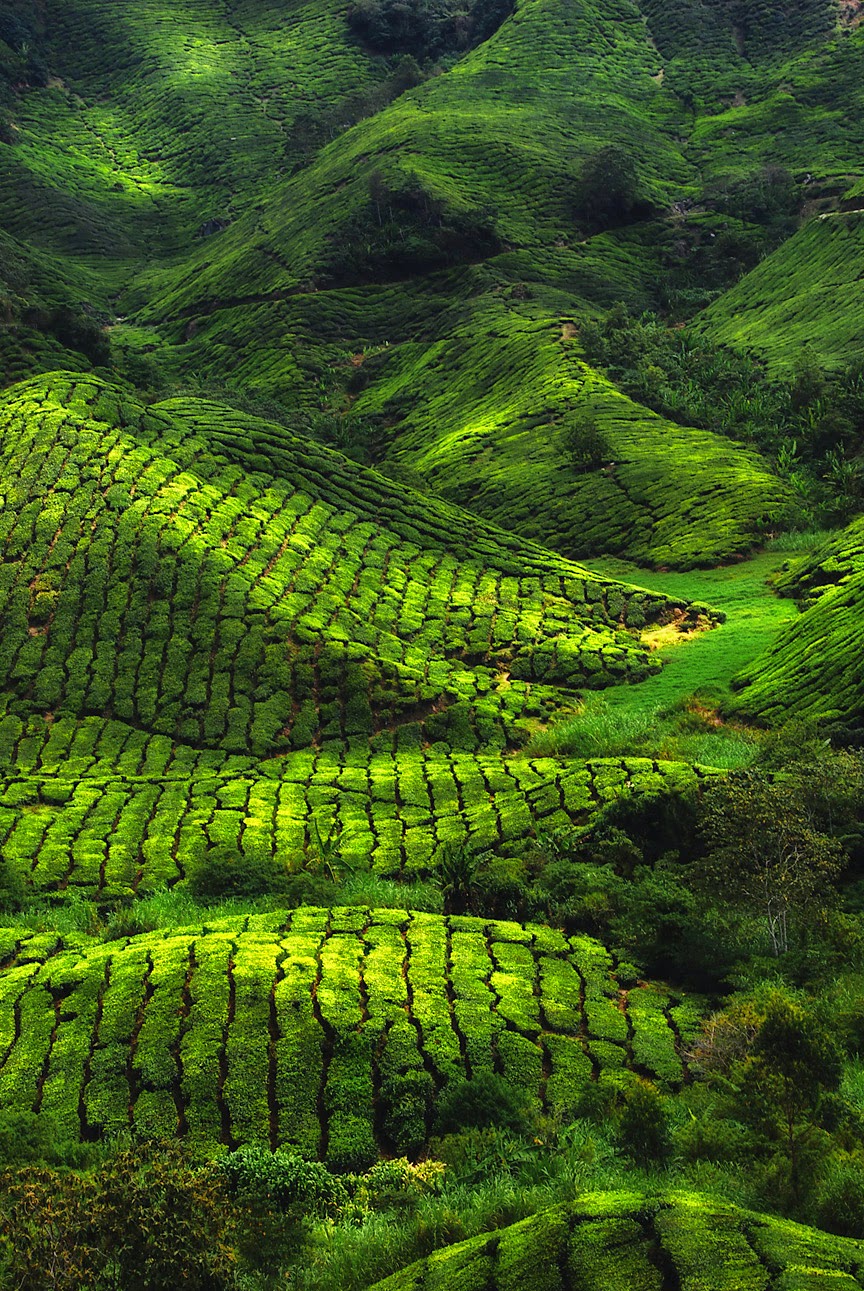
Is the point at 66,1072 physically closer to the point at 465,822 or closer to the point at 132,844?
the point at 132,844

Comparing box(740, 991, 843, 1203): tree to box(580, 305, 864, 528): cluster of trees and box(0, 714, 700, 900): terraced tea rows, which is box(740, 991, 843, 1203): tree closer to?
box(0, 714, 700, 900): terraced tea rows

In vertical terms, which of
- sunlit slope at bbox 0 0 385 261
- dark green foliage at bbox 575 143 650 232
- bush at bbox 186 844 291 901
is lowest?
bush at bbox 186 844 291 901

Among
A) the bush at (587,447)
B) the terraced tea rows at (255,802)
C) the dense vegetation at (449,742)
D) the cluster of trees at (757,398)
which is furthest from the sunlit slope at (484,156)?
the terraced tea rows at (255,802)

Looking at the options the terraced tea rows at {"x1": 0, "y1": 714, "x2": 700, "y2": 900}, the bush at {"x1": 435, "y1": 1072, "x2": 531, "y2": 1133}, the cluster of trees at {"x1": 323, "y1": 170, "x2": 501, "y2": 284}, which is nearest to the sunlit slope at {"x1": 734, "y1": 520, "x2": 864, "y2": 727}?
the terraced tea rows at {"x1": 0, "y1": 714, "x2": 700, "y2": 900}

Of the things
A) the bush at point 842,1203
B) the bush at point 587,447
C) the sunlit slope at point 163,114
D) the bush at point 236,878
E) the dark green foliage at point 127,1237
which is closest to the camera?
the dark green foliage at point 127,1237

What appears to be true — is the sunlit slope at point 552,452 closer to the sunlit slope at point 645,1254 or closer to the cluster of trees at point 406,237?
the cluster of trees at point 406,237

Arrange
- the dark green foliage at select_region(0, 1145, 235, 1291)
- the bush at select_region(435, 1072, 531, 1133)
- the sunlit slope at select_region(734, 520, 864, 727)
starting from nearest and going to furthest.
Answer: the dark green foliage at select_region(0, 1145, 235, 1291)
the bush at select_region(435, 1072, 531, 1133)
the sunlit slope at select_region(734, 520, 864, 727)

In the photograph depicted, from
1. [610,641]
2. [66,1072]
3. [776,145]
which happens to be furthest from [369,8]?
[66,1072]
